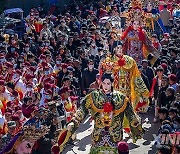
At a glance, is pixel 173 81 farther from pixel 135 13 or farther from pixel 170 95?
pixel 135 13

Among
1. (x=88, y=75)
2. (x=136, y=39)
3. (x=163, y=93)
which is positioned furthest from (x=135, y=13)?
(x=163, y=93)

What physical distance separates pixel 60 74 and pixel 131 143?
2572 mm

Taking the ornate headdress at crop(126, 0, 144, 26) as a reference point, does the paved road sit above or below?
below

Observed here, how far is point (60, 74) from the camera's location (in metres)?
13.0

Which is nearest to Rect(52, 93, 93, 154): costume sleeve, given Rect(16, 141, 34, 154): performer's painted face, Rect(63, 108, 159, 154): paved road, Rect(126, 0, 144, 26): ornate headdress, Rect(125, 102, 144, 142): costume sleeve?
Rect(16, 141, 34, 154): performer's painted face

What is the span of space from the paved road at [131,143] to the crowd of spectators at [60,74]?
1.06 ft

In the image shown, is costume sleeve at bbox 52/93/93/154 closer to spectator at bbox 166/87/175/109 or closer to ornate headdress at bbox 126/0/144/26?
spectator at bbox 166/87/175/109

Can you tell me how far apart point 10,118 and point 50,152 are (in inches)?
99.8

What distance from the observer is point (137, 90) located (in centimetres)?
1097

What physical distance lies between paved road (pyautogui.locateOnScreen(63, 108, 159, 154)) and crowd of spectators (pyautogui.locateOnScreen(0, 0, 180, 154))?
1.06 ft

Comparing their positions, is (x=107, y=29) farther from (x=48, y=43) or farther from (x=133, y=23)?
(x=133, y=23)

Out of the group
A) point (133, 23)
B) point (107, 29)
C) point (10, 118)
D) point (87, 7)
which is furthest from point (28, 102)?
point (87, 7)

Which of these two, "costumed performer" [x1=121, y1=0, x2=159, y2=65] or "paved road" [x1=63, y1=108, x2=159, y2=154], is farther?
"costumed performer" [x1=121, y1=0, x2=159, y2=65]

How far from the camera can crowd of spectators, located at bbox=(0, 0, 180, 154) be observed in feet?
31.3
